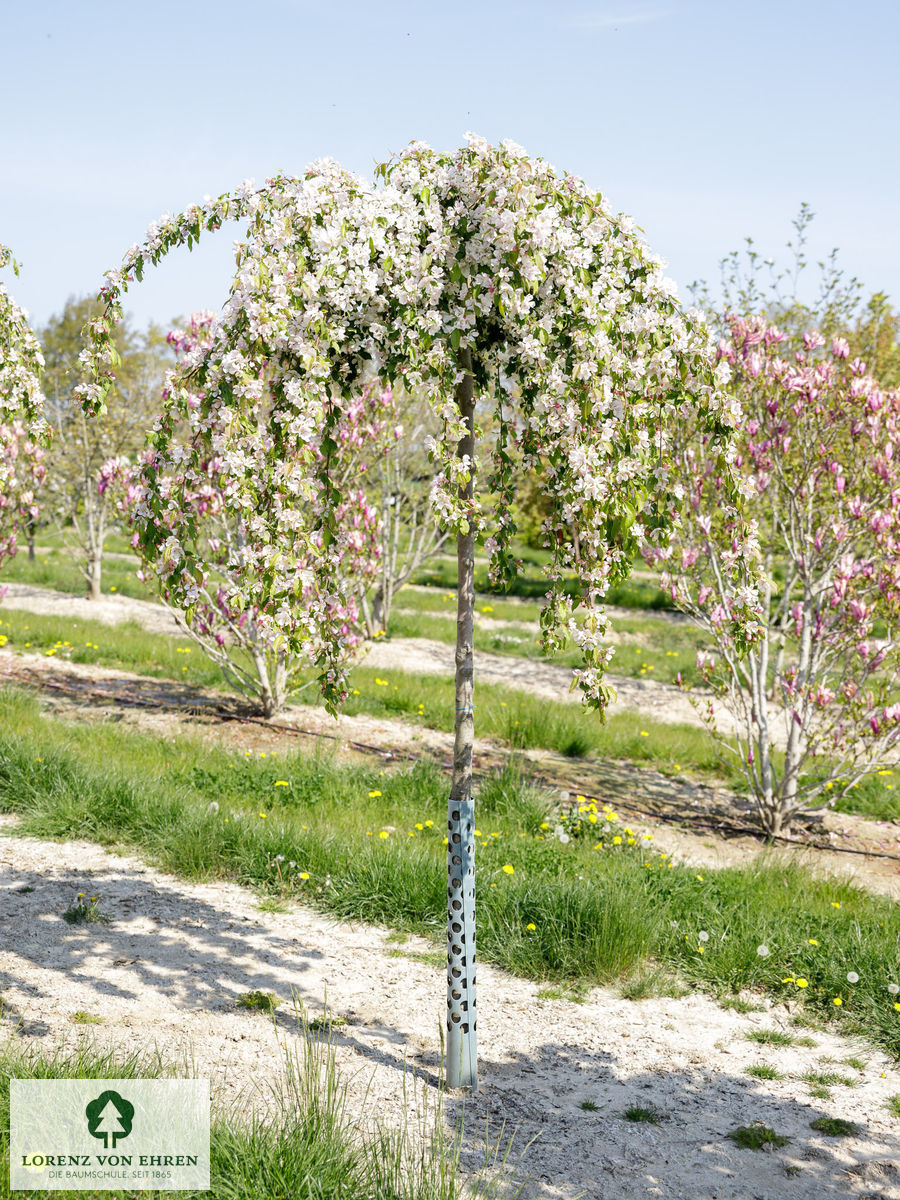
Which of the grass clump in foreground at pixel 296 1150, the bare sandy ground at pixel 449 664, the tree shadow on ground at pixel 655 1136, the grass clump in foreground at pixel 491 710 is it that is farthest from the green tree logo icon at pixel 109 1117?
the bare sandy ground at pixel 449 664

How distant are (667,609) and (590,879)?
670 inches

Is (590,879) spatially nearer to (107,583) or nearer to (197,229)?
(197,229)

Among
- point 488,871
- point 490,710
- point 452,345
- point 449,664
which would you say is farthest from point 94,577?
point 452,345

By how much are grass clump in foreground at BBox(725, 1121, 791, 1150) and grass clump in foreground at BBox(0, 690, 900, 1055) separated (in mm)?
822

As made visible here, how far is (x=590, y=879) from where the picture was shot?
5887 millimetres

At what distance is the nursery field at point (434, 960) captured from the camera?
362 centimetres

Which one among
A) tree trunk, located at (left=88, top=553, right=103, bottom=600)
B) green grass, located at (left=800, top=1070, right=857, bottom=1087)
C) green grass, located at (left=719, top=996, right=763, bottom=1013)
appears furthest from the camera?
tree trunk, located at (left=88, top=553, right=103, bottom=600)

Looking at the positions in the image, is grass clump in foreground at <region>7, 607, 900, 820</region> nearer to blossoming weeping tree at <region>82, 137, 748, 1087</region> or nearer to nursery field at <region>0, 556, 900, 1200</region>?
nursery field at <region>0, 556, 900, 1200</region>

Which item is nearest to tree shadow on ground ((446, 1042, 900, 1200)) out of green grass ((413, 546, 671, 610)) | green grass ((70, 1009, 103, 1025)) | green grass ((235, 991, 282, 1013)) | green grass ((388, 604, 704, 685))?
green grass ((235, 991, 282, 1013))

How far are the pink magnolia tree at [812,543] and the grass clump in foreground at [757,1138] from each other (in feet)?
13.5

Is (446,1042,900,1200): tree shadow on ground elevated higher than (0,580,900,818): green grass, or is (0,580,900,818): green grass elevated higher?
(0,580,900,818): green grass

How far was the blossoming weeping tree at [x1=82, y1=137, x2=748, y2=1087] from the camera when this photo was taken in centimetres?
343

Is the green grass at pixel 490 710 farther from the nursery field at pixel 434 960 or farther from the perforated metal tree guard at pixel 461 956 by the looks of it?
the perforated metal tree guard at pixel 461 956

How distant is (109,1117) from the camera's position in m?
3.33
